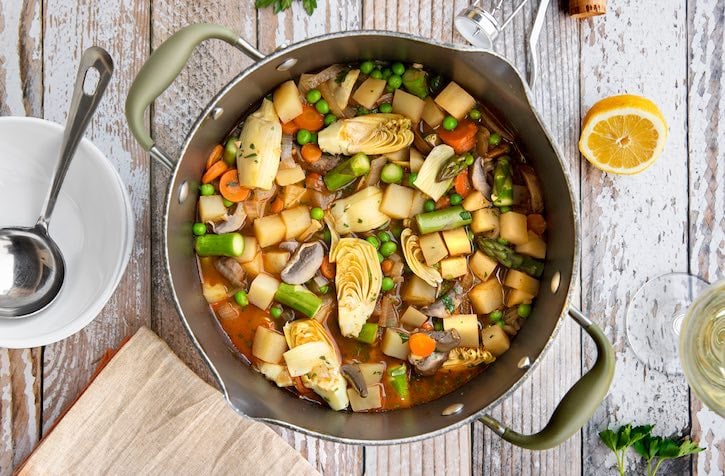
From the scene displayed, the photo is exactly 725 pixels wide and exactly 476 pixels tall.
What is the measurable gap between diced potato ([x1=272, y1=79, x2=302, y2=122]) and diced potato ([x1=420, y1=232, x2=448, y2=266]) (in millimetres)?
665

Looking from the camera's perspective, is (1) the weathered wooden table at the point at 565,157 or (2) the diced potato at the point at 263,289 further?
(1) the weathered wooden table at the point at 565,157

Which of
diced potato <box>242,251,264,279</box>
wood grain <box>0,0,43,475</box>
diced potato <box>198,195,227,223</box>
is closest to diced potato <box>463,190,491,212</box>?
diced potato <box>242,251,264,279</box>

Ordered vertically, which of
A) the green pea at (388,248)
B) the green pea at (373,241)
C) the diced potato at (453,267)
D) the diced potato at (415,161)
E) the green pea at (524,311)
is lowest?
the green pea at (524,311)

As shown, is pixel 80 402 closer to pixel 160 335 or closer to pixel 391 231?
pixel 160 335

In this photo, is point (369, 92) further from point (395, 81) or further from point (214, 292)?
point (214, 292)

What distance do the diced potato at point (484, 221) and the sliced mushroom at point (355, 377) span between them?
67 centimetres

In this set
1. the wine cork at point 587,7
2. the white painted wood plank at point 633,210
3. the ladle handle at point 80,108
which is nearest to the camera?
the ladle handle at point 80,108

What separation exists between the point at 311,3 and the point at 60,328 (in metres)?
1.52

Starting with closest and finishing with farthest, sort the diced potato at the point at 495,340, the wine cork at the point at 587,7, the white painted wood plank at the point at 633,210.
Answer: the diced potato at the point at 495,340
the wine cork at the point at 587,7
the white painted wood plank at the point at 633,210

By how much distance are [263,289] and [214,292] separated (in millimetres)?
196

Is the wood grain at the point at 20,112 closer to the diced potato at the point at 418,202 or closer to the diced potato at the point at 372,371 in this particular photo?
the diced potato at the point at 372,371

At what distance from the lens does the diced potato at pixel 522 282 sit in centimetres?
268

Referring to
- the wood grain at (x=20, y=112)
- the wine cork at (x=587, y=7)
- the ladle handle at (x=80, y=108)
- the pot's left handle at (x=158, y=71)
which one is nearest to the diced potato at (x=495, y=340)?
the wine cork at (x=587, y=7)

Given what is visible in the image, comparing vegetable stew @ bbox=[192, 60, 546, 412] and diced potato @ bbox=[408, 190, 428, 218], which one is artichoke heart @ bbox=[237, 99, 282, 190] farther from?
diced potato @ bbox=[408, 190, 428, 218]
